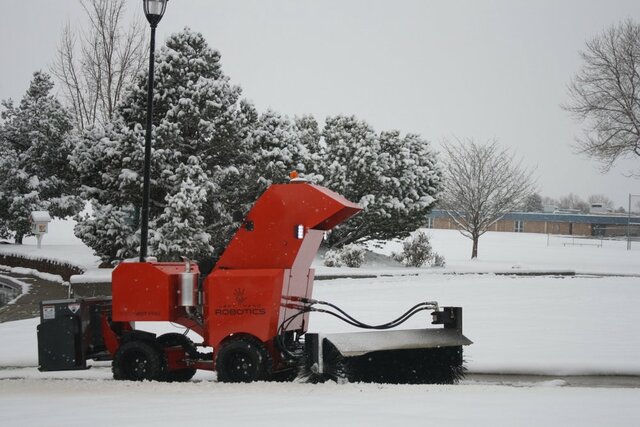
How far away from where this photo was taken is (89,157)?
22.9 metres

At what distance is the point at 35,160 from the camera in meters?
39.1

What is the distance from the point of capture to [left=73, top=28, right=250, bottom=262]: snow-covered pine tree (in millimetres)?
21484

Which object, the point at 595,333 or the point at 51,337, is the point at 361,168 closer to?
the point at 595,333

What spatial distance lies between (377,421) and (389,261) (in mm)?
25091

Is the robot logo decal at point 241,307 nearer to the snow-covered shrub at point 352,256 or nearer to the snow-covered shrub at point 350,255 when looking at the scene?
the snow-covered shrub at point 350,255

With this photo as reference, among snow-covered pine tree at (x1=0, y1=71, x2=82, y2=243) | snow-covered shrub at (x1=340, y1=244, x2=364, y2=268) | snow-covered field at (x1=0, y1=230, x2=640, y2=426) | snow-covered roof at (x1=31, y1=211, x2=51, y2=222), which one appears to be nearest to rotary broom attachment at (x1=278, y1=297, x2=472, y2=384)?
snow-covered field at (x1=0, y1=230, x2=640, y2=426)

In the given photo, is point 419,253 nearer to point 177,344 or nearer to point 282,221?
point 177,344

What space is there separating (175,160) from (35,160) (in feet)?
64.3

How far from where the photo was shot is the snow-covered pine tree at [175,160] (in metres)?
21.5

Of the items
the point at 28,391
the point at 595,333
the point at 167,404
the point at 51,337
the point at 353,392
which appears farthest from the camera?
the point at 595,333

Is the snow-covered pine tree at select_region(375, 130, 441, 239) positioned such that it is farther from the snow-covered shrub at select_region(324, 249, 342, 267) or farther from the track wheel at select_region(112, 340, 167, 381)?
the track wheel at select_region(112, 340, 167, 381)

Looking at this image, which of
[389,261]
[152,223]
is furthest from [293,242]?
[389,261]

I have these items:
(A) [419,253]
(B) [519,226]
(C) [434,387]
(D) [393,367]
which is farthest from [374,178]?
(B) [519,226]

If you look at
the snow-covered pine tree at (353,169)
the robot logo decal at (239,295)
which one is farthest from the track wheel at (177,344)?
the snow-covered pine tree at (353,169)
